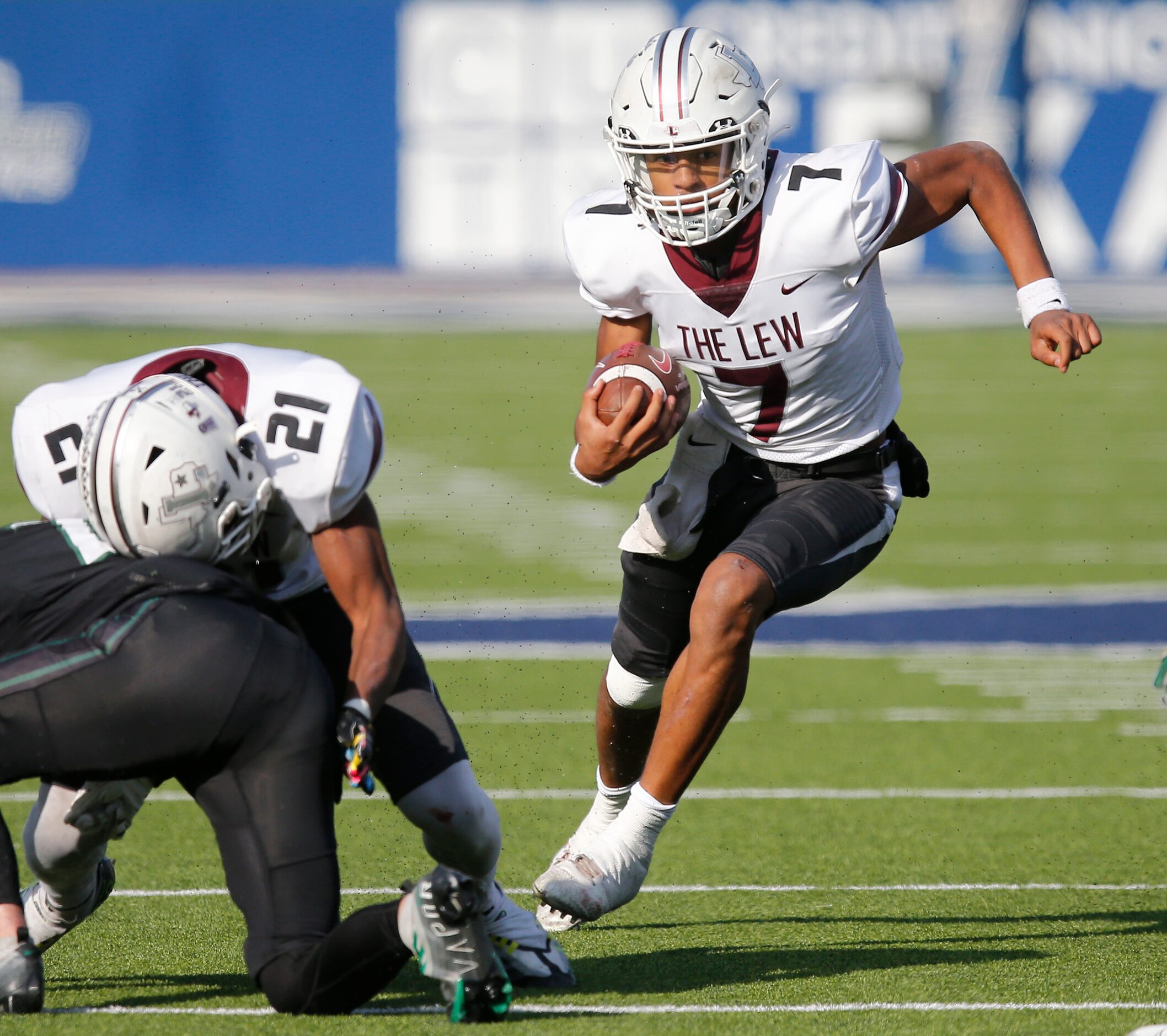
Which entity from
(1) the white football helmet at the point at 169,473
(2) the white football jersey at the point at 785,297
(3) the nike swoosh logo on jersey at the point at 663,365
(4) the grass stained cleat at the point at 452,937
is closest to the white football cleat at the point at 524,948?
(4) the grass stained cleat at the point at 452,937

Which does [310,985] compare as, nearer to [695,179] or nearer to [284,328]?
[695,179]

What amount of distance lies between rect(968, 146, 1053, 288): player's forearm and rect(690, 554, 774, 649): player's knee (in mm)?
877

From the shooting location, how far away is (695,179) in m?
3.51

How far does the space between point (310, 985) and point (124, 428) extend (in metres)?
0.92

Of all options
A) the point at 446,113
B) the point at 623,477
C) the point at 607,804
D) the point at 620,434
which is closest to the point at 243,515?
the point at 620,434

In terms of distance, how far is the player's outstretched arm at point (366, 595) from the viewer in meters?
2.84

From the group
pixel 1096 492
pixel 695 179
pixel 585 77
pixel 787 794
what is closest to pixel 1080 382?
pixel 1096 492

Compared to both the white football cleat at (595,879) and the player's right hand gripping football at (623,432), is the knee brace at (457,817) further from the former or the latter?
the player's right hand gripping football at (623,432)

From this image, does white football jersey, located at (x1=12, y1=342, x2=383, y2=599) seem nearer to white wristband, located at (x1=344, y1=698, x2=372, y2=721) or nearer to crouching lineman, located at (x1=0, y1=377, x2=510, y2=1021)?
crouching lineman, located at (x1=0, y1=377, x2=510, y2=1021)

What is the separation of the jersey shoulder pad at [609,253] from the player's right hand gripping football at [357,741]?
1.31 meters

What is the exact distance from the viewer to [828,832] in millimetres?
4566

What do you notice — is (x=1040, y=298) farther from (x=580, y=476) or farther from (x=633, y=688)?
(x=633, y=688)

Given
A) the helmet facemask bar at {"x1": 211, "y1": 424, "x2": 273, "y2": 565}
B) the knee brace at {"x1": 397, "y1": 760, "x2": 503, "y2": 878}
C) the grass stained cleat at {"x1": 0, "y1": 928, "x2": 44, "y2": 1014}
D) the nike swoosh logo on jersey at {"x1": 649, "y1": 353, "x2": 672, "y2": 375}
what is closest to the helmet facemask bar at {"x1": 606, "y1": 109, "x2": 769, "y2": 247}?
the nike swoosh logo on jersey at {"x1": 649, "y1": 353, "x2": 672, "y2": 375}

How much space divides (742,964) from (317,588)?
1.09m
